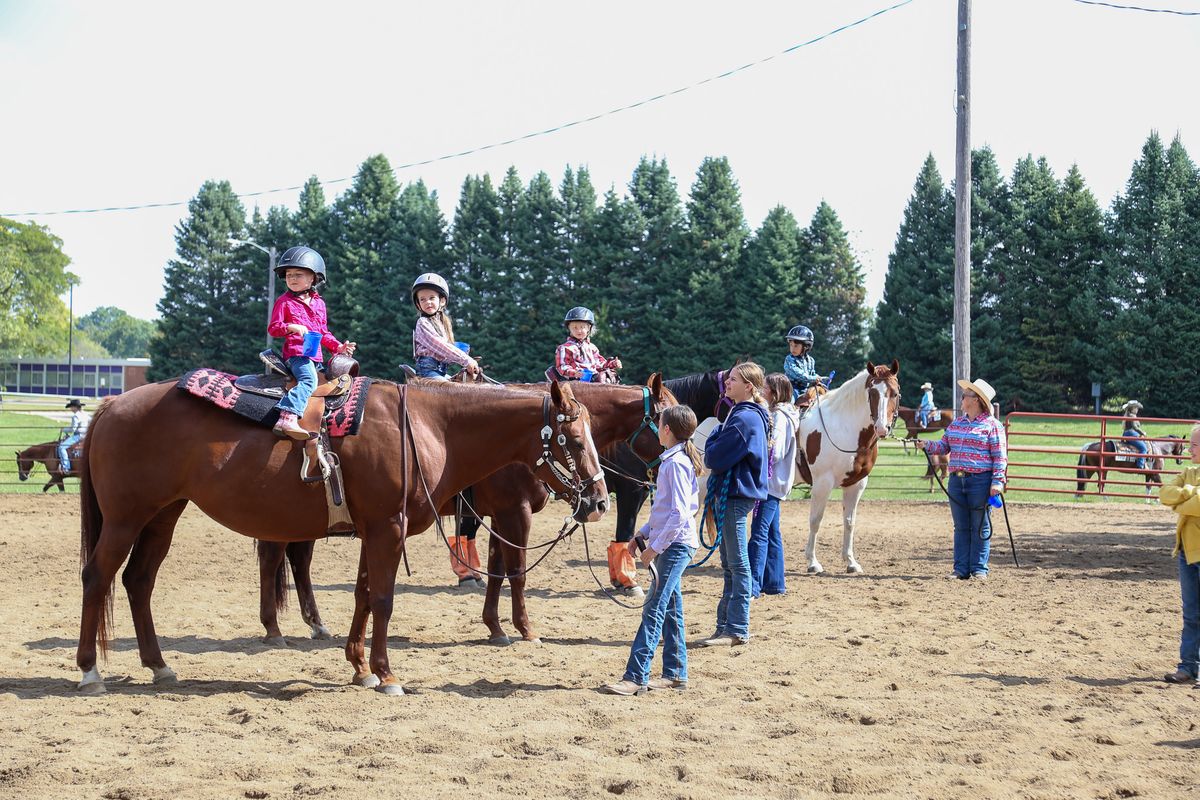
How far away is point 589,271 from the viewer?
57.2 meters

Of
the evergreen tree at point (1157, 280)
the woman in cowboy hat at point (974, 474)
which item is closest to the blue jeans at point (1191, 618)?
the woman in cowboy hat at point (974, 474)

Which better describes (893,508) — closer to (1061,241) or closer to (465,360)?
(465,360)

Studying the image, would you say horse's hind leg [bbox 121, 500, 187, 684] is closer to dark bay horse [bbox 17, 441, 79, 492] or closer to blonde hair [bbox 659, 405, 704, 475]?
blonde hair [bbox 659, 405, 704, 475]

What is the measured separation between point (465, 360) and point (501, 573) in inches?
69.3

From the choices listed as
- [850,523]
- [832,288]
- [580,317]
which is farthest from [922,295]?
[580,317]

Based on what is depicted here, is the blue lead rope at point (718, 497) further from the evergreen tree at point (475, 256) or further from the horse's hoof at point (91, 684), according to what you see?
the evergreen tree at point (475, 256)

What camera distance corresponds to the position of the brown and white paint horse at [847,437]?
1137 centimetres

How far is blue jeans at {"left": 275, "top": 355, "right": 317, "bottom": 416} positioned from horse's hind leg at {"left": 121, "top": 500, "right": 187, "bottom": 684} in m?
1.15

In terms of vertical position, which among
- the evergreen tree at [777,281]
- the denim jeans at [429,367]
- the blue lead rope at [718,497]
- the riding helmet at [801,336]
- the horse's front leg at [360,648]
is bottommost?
the horse's front leg at [360,648]

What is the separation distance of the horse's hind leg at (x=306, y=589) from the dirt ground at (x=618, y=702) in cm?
20

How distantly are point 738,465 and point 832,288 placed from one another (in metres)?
48.4

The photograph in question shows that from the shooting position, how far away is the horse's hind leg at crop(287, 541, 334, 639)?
827cm

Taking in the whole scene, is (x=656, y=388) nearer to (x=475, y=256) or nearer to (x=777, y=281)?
(x=777, y=281)

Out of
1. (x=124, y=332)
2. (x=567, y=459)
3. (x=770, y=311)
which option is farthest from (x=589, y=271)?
(x=124, y=332)
